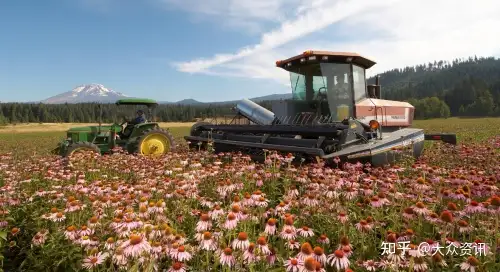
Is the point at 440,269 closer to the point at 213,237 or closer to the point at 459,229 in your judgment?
the point at 459,229

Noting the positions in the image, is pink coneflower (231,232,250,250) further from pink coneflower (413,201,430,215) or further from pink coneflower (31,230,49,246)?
pink coneflower (31,230,49,246)

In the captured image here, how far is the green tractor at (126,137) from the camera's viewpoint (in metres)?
12.3

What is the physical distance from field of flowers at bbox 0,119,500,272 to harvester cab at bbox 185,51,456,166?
5.59ft

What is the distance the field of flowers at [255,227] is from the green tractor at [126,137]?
219 inches

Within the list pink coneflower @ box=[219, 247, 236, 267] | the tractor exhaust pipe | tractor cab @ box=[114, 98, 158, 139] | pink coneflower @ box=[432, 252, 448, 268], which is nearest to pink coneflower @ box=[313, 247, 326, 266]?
pink coneflower @ box=[219, 247, 236, 267]

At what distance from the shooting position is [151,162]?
791 centimetres

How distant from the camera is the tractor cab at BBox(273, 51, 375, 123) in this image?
991cm

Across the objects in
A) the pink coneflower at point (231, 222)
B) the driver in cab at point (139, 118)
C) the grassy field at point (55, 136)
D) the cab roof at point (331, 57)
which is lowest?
the grassy field at point (55, 136)

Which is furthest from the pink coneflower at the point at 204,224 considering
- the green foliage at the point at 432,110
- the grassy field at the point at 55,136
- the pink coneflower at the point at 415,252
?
the green foliage at the point at 432,110

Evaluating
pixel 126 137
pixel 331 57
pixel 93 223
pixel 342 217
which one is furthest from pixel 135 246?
pixel 126 137

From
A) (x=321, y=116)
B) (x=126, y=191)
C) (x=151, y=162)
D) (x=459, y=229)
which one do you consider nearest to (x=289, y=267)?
(x=459, y=229)

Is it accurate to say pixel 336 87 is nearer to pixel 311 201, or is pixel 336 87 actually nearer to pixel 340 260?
pixel 311 201

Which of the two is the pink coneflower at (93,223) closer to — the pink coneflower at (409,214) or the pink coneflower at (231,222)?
the pink coneflower at (231,222)

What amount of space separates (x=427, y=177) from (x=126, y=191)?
4.95 meters
